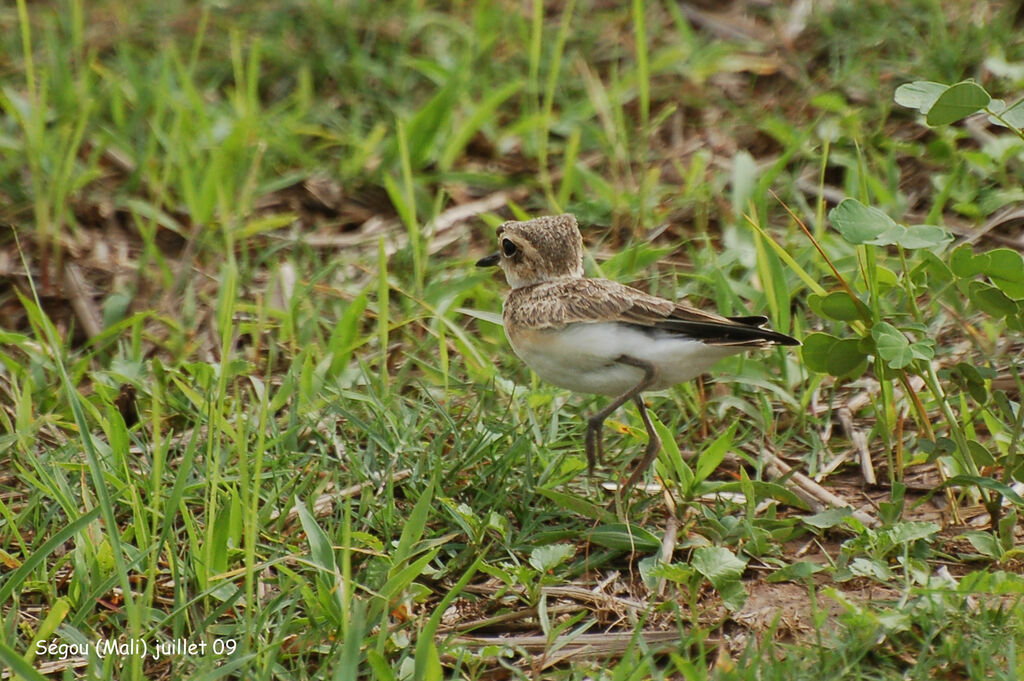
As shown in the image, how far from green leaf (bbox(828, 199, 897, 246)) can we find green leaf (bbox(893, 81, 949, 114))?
0.37m

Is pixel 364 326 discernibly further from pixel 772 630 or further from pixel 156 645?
pixel 772 630

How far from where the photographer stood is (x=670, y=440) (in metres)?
4.79

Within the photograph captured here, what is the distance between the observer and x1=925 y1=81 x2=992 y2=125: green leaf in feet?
13.1

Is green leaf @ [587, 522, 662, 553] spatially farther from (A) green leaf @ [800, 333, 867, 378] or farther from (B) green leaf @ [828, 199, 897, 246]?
(B) green leaf @ [828, 199, 897, 246]

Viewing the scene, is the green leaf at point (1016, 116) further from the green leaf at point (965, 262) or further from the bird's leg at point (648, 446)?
the bird's leg at point (648, 446)

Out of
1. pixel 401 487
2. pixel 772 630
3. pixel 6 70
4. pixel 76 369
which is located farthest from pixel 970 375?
pixel 6 70

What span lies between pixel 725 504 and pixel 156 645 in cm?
219

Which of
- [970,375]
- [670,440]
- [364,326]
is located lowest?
[364,326]

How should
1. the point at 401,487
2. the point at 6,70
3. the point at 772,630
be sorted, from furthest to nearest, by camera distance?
1. the point at 6,70
2. the point at 401,487
3. the point at 772,630

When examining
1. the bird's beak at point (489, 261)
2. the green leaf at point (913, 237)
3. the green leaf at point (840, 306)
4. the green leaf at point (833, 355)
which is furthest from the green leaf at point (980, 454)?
the bird's beak at point (489, 261)

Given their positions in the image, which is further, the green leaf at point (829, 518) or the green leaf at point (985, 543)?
the green leaf at point (829, 518)

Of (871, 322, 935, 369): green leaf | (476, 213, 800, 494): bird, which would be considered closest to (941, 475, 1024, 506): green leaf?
(871, 322, 935, 369): green leaf

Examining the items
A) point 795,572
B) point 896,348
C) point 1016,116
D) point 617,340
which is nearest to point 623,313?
point 617,340

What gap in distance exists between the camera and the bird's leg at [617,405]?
450 cm
